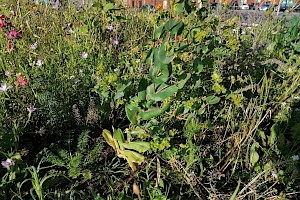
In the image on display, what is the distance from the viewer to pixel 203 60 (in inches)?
54.4

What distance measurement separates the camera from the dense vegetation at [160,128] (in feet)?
4.27

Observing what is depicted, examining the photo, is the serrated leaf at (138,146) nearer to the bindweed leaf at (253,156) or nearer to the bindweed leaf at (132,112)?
the bindweed leaf at (132,112)

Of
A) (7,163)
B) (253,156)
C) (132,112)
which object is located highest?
(132,112)

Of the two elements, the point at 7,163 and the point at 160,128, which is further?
the point at 160,128

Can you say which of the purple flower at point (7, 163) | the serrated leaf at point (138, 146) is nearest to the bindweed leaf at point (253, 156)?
the serrated leaf at point (138, 146)

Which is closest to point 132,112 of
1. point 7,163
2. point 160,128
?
point 160,128

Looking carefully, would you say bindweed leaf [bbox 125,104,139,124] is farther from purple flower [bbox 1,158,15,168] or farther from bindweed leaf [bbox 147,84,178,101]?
purple flower [bbox 1,158,15,168]

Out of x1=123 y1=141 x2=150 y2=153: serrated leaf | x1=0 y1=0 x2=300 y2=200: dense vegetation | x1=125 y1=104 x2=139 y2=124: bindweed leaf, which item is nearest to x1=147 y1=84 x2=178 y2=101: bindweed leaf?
x1=0 y1=0 x2=300 y2=200: dense vegetation

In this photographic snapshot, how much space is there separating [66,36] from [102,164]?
55.8 inches

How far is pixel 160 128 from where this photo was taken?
1396 mm

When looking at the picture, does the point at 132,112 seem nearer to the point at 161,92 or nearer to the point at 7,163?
the point at 161,92

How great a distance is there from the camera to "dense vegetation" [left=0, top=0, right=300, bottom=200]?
130 centimetres

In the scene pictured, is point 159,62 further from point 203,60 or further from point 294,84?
point 294,84

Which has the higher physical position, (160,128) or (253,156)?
(160,128)
